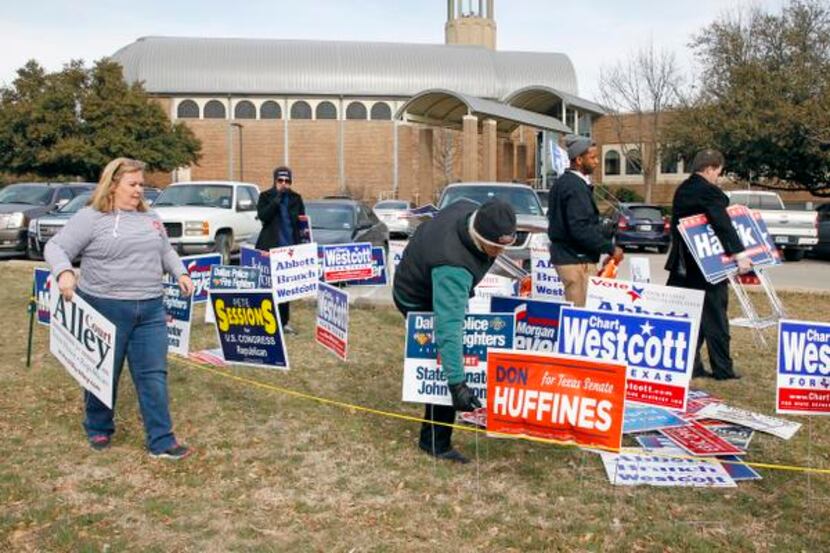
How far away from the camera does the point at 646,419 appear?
20.2ft

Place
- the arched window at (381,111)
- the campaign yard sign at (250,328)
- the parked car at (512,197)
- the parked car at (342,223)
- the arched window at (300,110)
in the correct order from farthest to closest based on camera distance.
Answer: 1. the arched window at (381,111)
2. the arched window at (300,110)
3. the parked car at (342,223)
4. the parked car at (512,197)
5. the campaign yard sign at (250,328)

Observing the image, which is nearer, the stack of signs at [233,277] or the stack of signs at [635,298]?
the stack of signs at [635,298]

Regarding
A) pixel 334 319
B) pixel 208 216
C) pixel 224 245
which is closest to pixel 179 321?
pixel 334 319

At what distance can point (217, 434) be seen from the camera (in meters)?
6.07

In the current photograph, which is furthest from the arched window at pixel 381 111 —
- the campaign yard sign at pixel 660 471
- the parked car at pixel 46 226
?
the campaign yard sign at pixel 660 471

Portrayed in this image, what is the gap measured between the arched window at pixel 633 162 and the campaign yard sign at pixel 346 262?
42.5 m

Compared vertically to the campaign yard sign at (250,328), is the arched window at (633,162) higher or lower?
higher

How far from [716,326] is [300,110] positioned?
60.2 meters

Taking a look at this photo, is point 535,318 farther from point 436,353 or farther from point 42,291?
point 42,291

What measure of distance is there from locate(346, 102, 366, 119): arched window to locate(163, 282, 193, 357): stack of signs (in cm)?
5980

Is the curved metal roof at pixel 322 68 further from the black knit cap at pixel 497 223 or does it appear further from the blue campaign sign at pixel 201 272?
the black knit cap at pixel 497 223

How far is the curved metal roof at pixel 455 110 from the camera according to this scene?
40.6 meters

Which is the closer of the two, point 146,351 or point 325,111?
point 146,351

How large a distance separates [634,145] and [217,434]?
49.1 metres
